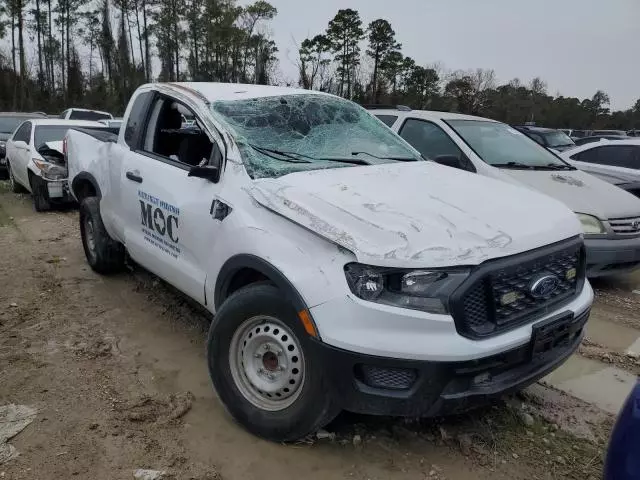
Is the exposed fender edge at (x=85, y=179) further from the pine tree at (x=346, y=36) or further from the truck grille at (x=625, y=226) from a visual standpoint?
the pine tree at (x=346, y=36)

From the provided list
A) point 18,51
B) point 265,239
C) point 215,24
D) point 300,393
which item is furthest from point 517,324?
point 215,24

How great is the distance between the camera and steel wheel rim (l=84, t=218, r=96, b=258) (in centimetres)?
535

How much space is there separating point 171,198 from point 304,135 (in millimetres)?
1006

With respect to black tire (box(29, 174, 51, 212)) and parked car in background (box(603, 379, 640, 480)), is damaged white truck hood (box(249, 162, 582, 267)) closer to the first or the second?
parked car in background (box(603, 379, 640, 480))

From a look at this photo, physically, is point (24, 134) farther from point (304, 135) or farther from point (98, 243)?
point (304, 135)

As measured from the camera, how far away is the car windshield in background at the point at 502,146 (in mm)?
6243

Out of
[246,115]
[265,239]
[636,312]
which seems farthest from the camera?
[636,312]

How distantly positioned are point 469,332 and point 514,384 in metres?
0.43

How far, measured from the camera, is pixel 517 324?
2572 millimetres

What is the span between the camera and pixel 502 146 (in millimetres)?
6535

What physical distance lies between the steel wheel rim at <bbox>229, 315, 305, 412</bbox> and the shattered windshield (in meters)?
0.89

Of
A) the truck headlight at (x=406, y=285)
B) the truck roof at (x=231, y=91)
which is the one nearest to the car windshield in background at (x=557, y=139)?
the truck roof at (x=231, y=91)

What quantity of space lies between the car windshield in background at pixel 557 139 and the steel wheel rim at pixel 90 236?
12.7 metres

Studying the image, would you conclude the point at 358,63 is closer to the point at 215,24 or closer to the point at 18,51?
the point at 215,24
